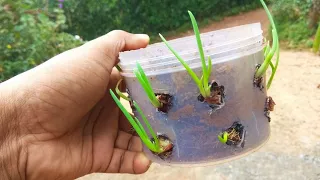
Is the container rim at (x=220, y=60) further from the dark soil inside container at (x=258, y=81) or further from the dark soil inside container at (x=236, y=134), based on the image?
the dark soil inside container at (x=236, y=134)

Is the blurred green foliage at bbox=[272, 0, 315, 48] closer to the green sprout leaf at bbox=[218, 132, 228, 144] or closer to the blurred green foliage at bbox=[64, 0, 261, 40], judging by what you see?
the blurred green foliage at bbox=[64, 0, 261, 40]

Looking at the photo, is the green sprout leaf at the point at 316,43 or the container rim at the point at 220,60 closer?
the container rim at the point at 220,60

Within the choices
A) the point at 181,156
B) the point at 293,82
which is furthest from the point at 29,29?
the point at 181,156

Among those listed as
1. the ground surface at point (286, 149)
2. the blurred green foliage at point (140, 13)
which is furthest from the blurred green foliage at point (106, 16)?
the ground surface at point (286, 149)

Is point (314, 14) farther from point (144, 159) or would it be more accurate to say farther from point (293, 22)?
point (144, 159)

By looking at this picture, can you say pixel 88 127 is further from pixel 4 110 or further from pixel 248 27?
pixel 248 27

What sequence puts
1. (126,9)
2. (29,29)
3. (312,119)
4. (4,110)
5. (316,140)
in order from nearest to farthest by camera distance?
(4,110) < (316,140) < (312,119) < (29,29) < (126,9)

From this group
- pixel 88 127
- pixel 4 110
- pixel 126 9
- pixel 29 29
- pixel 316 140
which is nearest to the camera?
pixel 4 110
